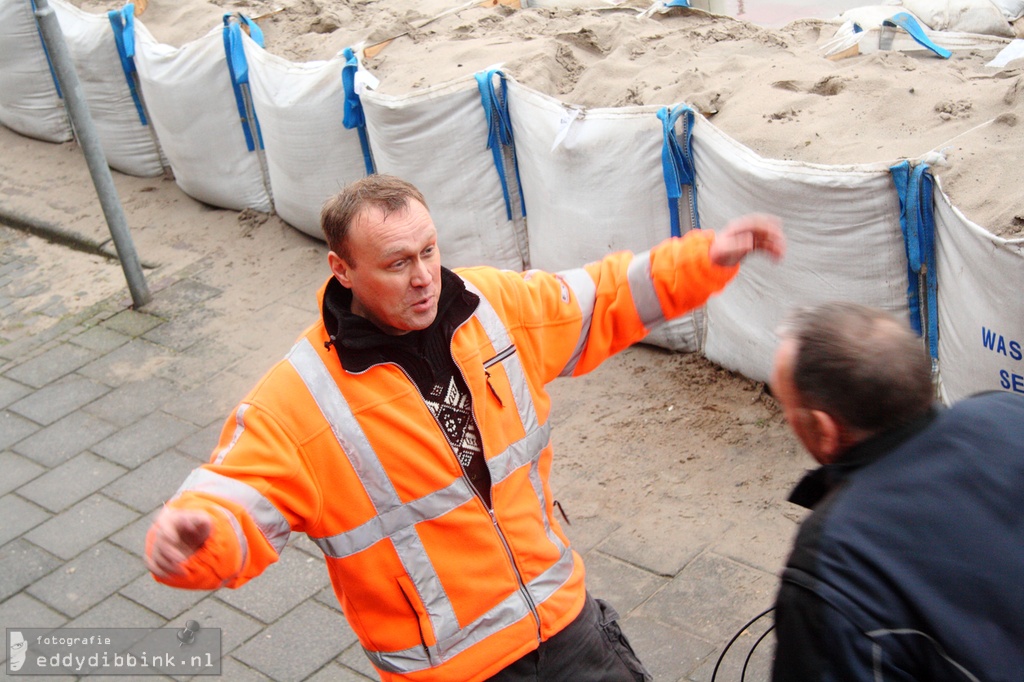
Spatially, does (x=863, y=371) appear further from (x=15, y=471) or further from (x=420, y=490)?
(x=15, y=471)

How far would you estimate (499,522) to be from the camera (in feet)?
8.77

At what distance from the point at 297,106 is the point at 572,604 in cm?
487

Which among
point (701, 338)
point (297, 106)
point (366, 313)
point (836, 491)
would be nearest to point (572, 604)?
point (366, 313)

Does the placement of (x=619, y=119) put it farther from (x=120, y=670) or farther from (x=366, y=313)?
(x=120, y=670)

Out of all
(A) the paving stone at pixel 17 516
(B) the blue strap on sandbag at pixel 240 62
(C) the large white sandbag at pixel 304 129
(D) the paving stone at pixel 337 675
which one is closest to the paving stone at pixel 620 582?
(D) the paving stone at pixel 337 675

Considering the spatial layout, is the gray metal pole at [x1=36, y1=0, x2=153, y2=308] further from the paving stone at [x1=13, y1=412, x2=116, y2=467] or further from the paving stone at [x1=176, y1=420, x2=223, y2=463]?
the paving stone at [x1=176, y1=420, x2=223, y2=463]

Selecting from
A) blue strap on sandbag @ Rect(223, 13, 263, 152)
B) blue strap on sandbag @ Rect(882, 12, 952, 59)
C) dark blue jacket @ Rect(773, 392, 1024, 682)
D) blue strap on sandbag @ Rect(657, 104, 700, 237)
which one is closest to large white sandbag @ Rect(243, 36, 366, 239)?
blue strap on sandbag @ Rect(223, 13, 263, 152)

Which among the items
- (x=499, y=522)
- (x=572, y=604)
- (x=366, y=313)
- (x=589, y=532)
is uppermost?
(x=366, y=313)

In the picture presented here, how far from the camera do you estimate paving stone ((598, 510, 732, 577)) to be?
14.4 ft

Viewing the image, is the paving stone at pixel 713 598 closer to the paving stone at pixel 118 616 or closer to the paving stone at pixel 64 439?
the paving stone at pixel 118 616

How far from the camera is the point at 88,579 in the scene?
473 centimetres

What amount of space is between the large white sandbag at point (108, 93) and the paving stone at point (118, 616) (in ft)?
15.5

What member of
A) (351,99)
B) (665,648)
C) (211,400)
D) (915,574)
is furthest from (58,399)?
(915,574)

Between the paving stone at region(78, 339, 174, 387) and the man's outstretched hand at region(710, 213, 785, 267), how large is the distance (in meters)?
4.44
